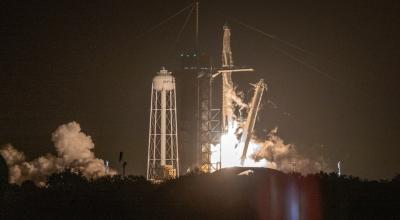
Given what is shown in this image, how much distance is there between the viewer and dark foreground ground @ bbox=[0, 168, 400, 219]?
112 feet

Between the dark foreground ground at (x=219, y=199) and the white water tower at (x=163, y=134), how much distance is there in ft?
58.7

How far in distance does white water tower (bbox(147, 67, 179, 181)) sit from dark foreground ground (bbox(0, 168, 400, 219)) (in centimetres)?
1790

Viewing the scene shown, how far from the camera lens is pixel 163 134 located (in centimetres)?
5975

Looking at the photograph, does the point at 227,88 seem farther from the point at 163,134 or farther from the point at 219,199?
the point at 219,199

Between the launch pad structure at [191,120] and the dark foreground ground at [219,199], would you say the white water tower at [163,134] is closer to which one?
the launch pad structure at [191,120]

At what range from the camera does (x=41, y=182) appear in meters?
63.8

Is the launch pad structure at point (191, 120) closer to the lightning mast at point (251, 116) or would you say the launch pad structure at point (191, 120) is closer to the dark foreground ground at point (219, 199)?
the lightning mast at point (251, 116)

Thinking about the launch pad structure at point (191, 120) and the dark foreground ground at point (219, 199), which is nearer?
the dark foreground ground at point (219, 199)

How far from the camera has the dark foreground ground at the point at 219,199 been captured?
34031mm

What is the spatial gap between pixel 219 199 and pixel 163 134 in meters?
25.6

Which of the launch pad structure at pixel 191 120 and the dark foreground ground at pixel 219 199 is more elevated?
the launch pad structure at pixel 191 120

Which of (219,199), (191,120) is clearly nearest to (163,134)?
(191,120)

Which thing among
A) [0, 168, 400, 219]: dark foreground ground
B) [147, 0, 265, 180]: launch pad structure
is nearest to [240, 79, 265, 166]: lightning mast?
[147, 0, 265, 180]: launch pad structure

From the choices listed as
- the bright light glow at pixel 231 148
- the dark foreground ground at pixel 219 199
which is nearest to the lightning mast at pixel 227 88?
the bright light glow at pixel 231 148
